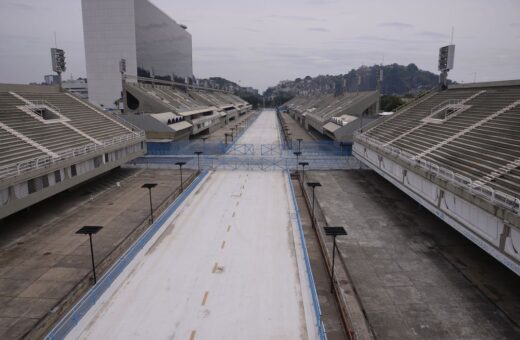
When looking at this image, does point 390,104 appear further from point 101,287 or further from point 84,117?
point 101,287

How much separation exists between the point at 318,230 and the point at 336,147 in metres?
25.6

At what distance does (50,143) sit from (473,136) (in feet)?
96.2

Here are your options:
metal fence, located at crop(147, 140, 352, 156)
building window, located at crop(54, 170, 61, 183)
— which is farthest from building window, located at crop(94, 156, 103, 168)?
metal fence, located at crop(147, 140, 352, 156)

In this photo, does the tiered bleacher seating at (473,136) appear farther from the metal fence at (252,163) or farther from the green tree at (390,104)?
the green tree at (390,104)

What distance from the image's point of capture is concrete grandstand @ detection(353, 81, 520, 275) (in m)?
14.5

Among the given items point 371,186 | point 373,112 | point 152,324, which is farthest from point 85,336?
point 373,112

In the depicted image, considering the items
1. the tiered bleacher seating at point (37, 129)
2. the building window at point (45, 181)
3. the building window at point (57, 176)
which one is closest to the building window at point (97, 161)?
the tiered bleacher seating at point (37, 129)

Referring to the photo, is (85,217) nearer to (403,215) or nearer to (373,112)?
(403,215)

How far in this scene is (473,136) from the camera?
23125mm

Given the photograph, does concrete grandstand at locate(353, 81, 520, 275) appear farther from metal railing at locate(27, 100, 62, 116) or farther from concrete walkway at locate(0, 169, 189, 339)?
metal railing at locate(27, 100, 62, 116)

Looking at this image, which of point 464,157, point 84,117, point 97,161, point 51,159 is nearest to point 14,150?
point 51,159

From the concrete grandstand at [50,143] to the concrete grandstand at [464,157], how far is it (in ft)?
73.6

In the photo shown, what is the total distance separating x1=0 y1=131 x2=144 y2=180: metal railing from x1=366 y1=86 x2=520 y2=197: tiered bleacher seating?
77.8 ft

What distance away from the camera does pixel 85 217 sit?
75.3 feet
